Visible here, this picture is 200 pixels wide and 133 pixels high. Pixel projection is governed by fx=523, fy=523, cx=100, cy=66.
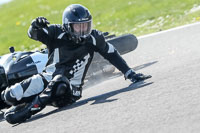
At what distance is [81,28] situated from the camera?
6.85 meters

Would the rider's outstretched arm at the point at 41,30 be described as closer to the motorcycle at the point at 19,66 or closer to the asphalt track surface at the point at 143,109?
the asphalt track surface at the point at 143,109

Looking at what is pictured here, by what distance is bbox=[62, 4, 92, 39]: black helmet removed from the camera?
6.80m

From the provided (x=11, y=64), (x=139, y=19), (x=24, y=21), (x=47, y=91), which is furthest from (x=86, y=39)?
(x=24, y=21)

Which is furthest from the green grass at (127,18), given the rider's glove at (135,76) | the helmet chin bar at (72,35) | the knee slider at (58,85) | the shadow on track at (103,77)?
the knee slider at (58,85)

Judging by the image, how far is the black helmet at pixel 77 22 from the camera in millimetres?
6797

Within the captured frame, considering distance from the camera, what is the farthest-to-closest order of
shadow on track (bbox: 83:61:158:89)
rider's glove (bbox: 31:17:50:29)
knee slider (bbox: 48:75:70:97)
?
shadow on track (bbox: 83:61:158:89) → rider's glove (bbox: 31:17:50:29) → knee slider (bbox: 48:75:70:97)

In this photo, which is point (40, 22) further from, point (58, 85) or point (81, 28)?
point (58, 85)

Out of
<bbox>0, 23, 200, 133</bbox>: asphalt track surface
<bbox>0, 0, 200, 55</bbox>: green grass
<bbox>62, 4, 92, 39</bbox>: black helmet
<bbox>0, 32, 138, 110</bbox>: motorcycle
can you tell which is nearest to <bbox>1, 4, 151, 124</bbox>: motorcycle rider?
<bbox>62, 4, 92, 39</bbox>: black helmet

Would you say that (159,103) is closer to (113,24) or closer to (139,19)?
(139,19)

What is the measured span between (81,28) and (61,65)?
579 mm

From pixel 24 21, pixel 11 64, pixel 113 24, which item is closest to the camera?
pixel 11 64

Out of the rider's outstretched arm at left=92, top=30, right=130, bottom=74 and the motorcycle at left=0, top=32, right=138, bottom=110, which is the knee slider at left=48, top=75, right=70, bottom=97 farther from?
the motorcycle at left=0, top=32, right=138, bottom=110

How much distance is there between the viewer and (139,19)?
16.2 metres

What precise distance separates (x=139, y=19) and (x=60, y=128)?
37.5 feet
